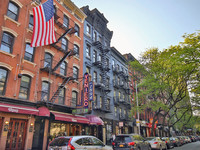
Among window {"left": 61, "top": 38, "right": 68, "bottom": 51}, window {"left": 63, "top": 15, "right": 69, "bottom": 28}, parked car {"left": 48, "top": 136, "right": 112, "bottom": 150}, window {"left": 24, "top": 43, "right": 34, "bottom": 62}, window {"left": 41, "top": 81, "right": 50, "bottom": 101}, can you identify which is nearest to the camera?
parked car {"left": 48, "top": 136, "right": 112, "bottom": 150}

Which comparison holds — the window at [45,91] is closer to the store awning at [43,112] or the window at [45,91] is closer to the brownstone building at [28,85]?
the brownstone building at [28,85]

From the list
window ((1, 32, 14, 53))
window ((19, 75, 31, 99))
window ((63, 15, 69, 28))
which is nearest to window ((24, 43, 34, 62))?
window ((1, 32, 14, 53))

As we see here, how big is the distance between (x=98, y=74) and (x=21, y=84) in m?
13.5

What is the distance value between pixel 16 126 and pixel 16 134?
0.62m

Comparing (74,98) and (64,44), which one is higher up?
(64,44)

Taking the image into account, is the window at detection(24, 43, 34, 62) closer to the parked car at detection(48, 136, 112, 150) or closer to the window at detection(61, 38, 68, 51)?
the window at detection(61, 38, 68, 51)

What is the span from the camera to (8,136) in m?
12.5

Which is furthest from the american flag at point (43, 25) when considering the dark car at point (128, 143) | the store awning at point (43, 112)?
the dark car at point (128, 143)

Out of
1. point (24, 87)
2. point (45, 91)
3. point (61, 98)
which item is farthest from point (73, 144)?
point (61, 98)

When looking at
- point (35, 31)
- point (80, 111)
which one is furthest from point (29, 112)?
point (35, 31)

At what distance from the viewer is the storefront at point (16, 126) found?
1201cm

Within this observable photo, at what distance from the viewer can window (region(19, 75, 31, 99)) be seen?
46.6ft

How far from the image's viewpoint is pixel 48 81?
16.7 m

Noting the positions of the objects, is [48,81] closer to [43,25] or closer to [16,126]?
[16,126]
